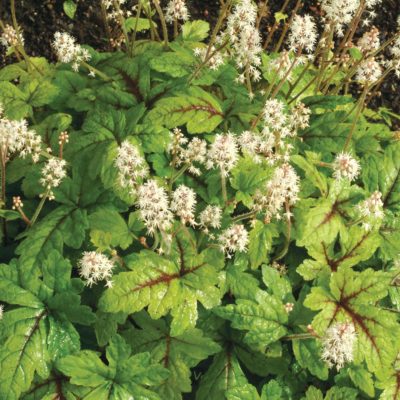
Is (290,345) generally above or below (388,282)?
below

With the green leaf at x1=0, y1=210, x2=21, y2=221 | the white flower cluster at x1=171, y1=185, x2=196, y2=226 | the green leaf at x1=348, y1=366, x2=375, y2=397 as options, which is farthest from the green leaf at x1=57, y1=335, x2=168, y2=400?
the green leaf at x1=348, y1=366, x2=375, y2=397

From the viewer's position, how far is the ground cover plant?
7.43 feet

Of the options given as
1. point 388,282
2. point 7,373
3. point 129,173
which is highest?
point 129,173

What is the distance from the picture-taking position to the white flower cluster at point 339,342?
2.17 m

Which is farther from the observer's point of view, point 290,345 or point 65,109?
point 65,109

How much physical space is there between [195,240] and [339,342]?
0.76 meters

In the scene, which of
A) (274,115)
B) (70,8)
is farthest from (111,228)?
(70,8)

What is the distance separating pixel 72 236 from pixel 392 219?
4.84 feet

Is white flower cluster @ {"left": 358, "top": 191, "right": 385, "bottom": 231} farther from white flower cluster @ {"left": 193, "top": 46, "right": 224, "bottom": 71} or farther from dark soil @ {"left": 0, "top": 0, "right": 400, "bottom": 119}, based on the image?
dark soil @ {"left": 0, "top": 0, "right": 400, "bottom": 119}

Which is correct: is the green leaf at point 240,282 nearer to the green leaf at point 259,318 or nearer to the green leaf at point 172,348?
the green leaf at point 259,318

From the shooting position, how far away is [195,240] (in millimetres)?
2604

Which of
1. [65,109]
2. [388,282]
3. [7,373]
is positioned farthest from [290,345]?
[65,109]

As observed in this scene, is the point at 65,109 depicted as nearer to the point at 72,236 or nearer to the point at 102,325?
the point at 72,236

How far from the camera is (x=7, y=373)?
220 cm
